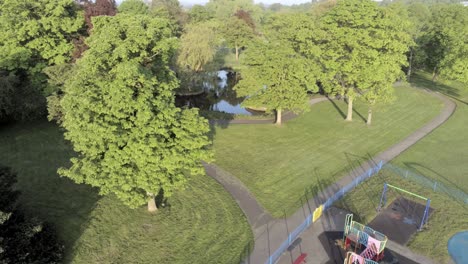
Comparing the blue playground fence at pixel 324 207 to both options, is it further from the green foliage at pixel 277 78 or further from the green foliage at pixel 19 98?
the green foliage at pixel 19 98

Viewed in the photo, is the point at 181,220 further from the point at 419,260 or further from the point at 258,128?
the point at 258,128

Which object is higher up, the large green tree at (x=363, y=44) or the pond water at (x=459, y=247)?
the large green tree at (x=363, y=44)

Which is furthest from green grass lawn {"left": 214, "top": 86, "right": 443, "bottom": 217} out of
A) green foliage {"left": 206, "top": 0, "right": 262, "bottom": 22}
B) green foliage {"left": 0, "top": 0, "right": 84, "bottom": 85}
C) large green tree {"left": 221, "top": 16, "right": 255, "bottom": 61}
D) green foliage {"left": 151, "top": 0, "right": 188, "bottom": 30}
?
green foliage {"left": 206, "top": 0, "right": 262, "bottom": 22}

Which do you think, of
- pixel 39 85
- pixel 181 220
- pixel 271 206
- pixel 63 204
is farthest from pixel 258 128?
pixel 39 85

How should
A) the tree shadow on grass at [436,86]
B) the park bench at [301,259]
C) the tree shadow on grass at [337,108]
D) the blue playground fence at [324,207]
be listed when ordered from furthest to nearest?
the tree shadow on grass at [436,86] < the tree shadow on grass at [337,108] < the blue playground fence at [324,207] < the park bench at [301,259]

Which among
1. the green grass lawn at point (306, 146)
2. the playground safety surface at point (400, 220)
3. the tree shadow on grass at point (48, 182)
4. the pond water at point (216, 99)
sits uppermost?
the tree shadow on grass at point (48, 182)

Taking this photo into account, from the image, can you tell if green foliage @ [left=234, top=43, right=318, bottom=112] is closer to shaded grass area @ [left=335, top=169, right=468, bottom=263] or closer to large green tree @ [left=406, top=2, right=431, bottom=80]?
shaded grass area @ [left=335, top=169, right=468, bottom=263]

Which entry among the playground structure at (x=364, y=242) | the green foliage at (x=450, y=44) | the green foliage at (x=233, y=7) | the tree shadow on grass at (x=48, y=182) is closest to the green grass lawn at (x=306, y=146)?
the playground structure at (x=364, y=242)

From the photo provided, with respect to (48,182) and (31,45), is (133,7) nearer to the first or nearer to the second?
(31,45)
